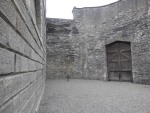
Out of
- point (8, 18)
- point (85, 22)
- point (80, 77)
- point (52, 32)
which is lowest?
point (80, 77)

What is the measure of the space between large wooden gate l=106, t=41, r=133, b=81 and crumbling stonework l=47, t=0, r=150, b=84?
349 mm

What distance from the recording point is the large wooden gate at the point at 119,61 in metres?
8.28

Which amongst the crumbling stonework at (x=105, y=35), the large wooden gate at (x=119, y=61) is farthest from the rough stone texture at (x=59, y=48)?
the large wooden gate at (x=119, y=61)

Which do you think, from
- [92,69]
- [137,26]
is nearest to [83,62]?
[92,69]

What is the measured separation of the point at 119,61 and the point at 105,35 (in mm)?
2188

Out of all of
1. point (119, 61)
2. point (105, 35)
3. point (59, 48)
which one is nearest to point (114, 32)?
point (105, 35)

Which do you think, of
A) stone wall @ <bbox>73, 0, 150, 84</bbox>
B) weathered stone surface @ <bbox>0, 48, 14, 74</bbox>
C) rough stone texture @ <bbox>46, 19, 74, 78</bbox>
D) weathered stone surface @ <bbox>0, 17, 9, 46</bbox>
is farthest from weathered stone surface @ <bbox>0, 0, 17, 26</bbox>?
rough stone texture @ <bbox>46, 19, 74, 78</bbox>

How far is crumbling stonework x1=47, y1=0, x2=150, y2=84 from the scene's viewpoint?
7.30m

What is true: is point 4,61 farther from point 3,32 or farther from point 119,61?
point 119,61

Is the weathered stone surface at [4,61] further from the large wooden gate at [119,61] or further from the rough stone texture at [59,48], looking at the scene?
the rough stone texture at [59,48]

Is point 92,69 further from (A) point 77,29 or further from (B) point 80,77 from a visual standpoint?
(A) point 77,29

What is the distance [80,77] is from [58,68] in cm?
185

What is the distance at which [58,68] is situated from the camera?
10.0 metres

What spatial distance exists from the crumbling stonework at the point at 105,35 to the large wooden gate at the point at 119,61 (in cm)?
35
